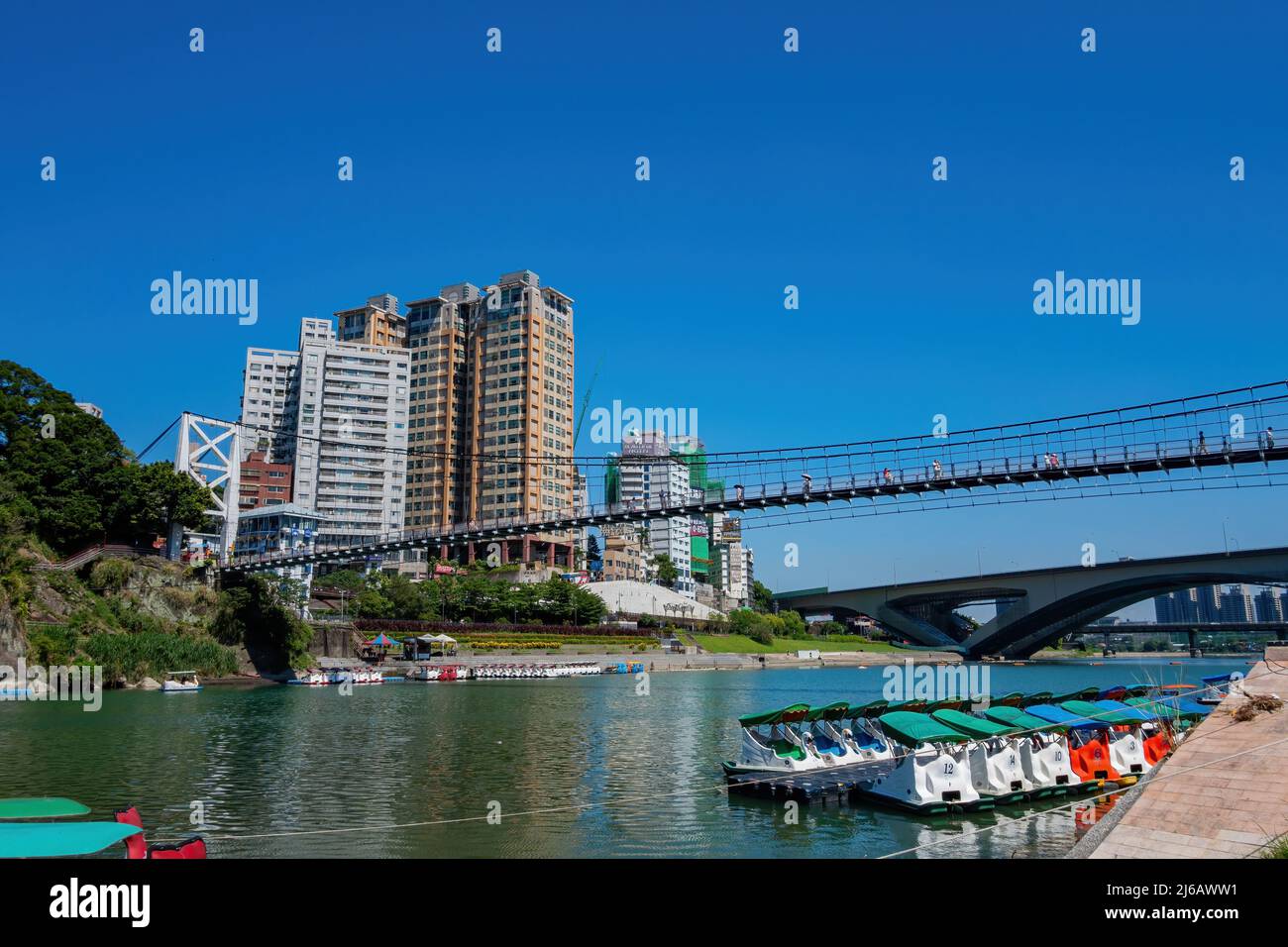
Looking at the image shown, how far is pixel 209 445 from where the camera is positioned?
290 ft

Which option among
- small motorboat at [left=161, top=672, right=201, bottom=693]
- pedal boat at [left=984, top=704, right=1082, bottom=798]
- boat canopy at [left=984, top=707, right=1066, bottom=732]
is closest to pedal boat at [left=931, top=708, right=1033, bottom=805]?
pedal boat at [left=984, top=704, right=1082, bottom=798]

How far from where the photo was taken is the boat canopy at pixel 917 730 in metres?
21.7

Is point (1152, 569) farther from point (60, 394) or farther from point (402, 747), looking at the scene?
point (60, 394)

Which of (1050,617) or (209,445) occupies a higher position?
(209,445)

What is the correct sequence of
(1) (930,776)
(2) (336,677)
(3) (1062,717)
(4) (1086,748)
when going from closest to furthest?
(1) (930,776) < (4) (1086,748) < (3) (1062,717) < (2) (336,677)

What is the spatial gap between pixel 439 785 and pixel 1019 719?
15.6 metres

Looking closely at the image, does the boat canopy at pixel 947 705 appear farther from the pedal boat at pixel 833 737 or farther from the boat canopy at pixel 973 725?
the boat canopy at pixel 973 725

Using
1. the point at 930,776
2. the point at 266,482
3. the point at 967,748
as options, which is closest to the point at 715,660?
the point at 266,482

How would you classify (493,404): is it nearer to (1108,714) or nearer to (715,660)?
(715,660)

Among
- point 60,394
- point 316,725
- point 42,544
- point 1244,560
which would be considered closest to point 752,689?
point 316,725

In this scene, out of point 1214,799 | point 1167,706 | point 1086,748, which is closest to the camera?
point 1214,799

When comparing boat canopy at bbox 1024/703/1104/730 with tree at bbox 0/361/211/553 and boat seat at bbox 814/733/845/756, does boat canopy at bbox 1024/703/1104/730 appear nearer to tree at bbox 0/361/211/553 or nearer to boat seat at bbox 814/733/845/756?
boat seat at bbox 814/733/845/756

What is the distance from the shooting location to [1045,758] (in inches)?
910
